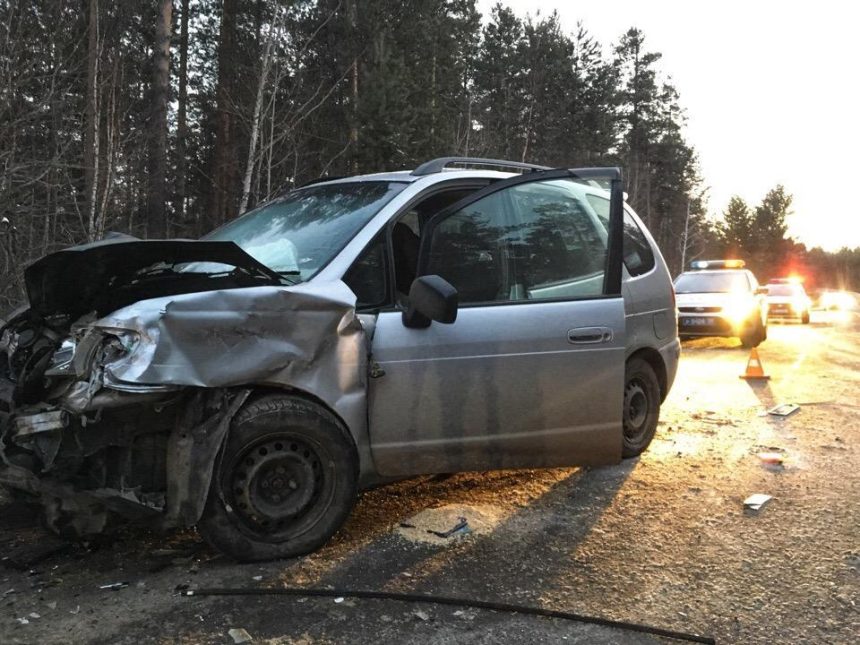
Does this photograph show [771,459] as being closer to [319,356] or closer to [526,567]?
[526,567]

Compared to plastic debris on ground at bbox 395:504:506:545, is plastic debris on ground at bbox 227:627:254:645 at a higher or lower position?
lower

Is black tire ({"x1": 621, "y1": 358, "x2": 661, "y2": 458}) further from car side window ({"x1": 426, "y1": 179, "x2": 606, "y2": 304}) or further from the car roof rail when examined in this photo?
the car roof rail

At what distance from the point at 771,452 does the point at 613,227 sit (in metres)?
2.67

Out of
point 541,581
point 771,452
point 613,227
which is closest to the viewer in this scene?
point 541,581

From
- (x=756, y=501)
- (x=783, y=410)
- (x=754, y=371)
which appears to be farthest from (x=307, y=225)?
(x=754, y=371)

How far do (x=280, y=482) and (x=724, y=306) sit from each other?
12375 millimetres

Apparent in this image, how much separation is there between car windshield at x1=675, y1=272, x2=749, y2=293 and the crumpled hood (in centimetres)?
1287

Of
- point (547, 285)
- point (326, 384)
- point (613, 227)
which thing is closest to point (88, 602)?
point (326, 384)

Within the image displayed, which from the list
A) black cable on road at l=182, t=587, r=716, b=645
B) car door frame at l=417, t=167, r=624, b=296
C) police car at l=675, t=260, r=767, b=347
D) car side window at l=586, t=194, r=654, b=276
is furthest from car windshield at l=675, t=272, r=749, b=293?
black cable on road at l=182, t=587, r=716, b=645

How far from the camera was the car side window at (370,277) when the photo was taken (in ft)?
11.4

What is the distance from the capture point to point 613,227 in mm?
4125

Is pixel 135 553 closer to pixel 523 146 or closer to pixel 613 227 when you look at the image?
pixel 613 227

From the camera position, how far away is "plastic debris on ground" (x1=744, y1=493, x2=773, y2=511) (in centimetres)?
411

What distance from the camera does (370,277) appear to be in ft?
11.6
